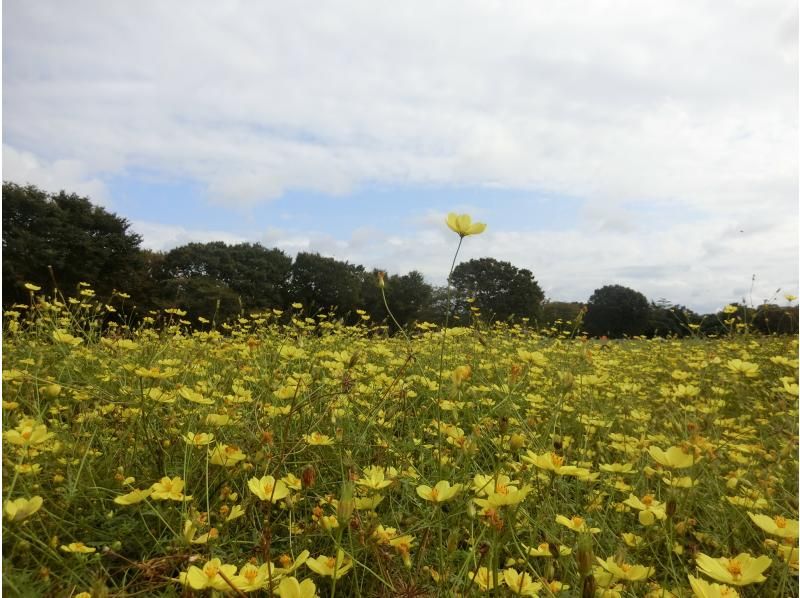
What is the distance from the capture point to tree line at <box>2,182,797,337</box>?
15.7m

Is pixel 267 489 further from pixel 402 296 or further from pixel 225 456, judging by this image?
pixel 402 296

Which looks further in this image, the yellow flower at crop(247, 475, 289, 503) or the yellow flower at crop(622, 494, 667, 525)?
the yellow flower at crop(622, 494, 667, 525)

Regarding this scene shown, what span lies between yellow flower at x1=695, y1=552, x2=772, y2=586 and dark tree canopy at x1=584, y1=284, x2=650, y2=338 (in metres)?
25.4

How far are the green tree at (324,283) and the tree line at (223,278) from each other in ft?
0.13

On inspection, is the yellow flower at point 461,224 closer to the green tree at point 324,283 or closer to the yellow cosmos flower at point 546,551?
the yellow cosmos flower at point 546,551

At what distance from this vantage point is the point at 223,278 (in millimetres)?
20656

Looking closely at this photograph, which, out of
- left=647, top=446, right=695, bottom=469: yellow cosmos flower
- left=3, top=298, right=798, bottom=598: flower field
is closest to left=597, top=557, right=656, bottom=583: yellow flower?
left=3, top=298, right=798, bottom=598: flower field

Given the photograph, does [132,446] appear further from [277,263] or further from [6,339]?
[277,263]

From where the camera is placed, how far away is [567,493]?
1.90m

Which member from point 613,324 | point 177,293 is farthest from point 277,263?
point 613,324

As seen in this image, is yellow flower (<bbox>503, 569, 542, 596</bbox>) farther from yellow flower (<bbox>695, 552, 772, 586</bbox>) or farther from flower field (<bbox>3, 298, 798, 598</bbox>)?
yellow flower (<bbox>695, 552, 772, 586</bbox>)

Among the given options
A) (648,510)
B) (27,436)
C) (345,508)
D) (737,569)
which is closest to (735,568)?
(737,569)

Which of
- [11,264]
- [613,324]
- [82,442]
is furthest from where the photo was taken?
[613,324]

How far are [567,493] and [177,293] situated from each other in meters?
17.0
